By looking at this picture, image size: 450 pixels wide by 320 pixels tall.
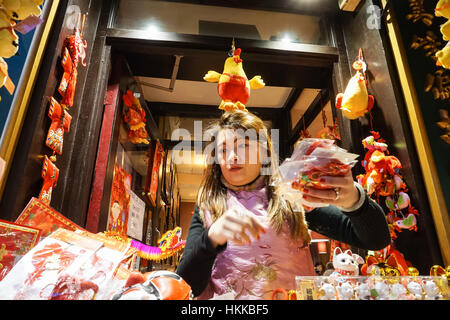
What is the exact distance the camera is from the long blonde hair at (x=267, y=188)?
34.6 inches

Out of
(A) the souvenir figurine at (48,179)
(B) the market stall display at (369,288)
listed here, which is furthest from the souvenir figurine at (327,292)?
(A) the souvenir figurine at (48,179)

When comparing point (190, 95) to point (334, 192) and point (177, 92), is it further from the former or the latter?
point (334, 192)

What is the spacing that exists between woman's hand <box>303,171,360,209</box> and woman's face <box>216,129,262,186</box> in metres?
0.33

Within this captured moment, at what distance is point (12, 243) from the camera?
0.72 m

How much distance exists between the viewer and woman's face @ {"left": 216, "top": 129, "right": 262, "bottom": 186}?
3.06 feet

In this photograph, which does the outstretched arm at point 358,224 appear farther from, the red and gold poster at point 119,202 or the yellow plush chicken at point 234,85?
the red and gold poster at point 119,202

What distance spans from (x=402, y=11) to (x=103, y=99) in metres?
1.79

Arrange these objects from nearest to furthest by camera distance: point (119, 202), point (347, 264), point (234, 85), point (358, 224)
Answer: point (358, 224)
point (347, 264)
point (234, 85)
point (119, 202)

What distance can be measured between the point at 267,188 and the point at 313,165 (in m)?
0.35

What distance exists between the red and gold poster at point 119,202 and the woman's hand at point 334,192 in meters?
1.53

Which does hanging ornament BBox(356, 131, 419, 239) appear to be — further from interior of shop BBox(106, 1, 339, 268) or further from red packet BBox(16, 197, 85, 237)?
red packet BBox(16, 197, 85, 237)

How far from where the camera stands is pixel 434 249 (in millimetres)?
1179

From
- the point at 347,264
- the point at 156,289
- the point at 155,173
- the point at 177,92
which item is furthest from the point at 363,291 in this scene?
the point at 177,92
